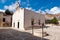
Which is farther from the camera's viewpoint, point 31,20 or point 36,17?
point 36,17

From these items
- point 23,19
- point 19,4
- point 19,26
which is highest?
point 19,4

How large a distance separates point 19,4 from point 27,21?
8.71 m

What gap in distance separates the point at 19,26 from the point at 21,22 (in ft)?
3.76

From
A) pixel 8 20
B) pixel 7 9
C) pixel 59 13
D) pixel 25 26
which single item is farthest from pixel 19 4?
pixel 59 13

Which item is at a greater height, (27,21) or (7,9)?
(7,9)

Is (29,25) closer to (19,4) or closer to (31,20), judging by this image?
(31,20)

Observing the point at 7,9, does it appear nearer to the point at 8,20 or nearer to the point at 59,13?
the point at 8,20

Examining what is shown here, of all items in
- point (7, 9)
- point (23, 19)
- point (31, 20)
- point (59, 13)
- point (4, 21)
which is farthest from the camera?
point (59, 13)

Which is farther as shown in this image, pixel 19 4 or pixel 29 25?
pixel 19 4

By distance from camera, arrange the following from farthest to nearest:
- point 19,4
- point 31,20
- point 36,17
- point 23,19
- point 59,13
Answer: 1. point 59,13
2. point 19,4
3. point 36,17
4. point 31,20
5. point 23,19

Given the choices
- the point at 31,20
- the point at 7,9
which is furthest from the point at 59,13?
the point at 31,20

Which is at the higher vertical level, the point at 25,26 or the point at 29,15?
the point at 29,15

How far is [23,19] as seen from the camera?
21.1 m

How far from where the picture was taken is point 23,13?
2117cm
